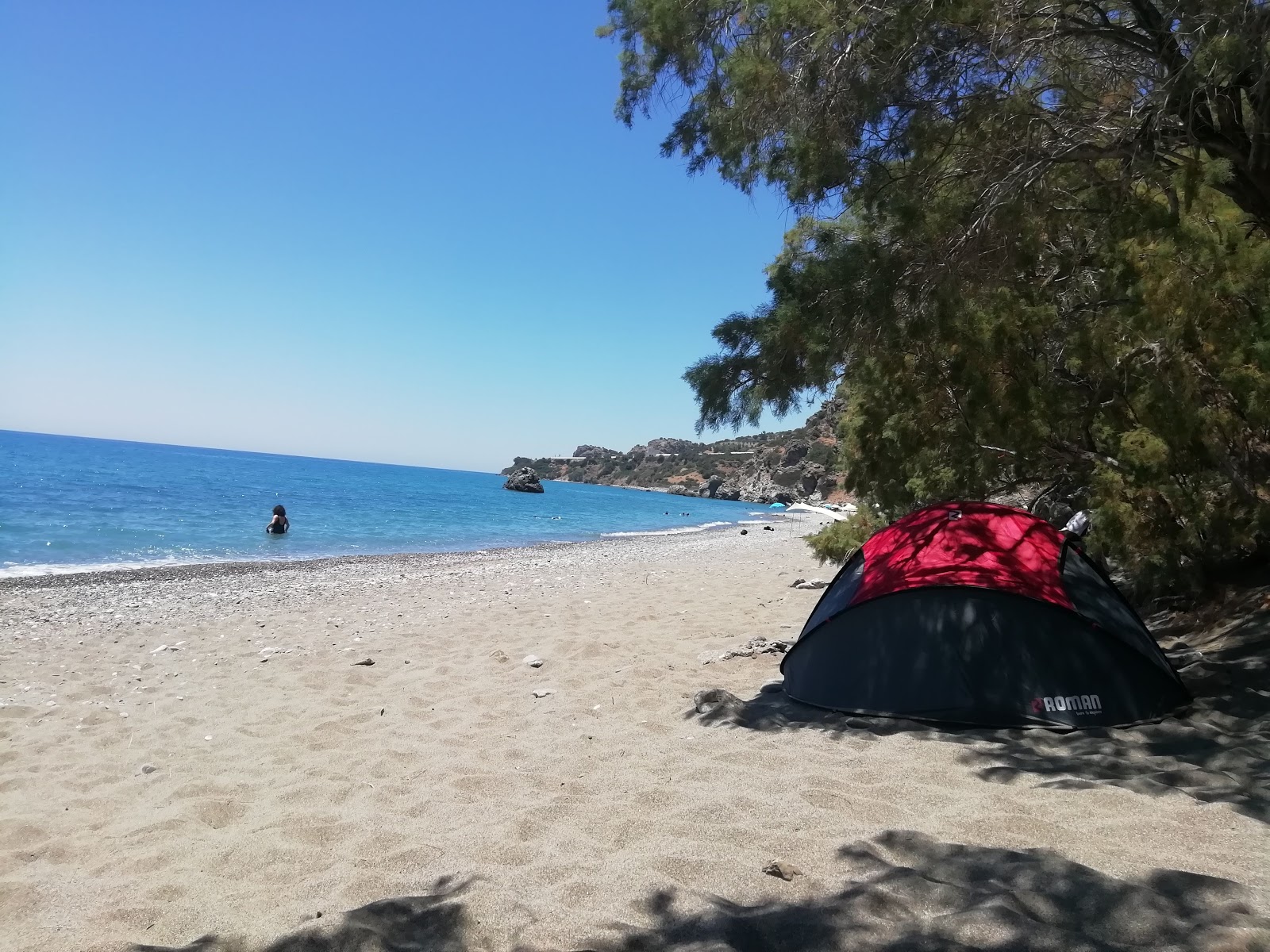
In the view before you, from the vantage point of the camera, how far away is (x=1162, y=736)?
16.2ft

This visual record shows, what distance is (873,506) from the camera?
33.0 feet

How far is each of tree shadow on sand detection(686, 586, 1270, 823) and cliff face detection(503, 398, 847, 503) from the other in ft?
187

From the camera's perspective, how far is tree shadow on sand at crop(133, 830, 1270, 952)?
2514mm

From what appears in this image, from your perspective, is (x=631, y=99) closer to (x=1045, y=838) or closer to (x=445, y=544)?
(x=1045, y=838)

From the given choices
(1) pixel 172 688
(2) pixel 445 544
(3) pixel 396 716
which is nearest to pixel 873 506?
(3) pixel 396 716

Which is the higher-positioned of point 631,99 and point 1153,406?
point 631,99

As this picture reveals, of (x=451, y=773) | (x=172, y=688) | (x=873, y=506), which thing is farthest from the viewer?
(x=873, y=506)

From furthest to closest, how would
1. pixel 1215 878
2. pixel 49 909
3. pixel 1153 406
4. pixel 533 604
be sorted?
pixel 533 604 < pixel 1153 406 < pixel 49 909 < pixel 1215 878

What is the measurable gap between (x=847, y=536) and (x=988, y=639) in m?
5.74

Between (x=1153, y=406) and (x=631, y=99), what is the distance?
16.4ft

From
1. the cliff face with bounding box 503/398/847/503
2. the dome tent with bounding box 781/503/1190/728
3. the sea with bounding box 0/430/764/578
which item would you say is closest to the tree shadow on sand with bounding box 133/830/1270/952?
the dome tent with bounding box 781/503/1190/728

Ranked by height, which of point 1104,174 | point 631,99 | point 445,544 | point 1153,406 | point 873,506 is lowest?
point 445,544

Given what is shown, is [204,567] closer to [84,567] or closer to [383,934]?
[84,567]

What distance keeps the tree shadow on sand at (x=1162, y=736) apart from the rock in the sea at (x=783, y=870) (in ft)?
5.42
